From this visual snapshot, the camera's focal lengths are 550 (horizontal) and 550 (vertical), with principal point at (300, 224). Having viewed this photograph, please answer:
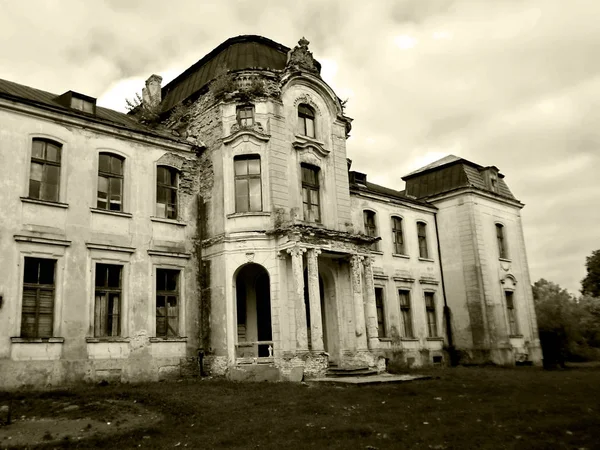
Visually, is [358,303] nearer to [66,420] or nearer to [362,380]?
[362,380]

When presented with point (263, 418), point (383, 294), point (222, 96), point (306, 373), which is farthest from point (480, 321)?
point (263, 418)

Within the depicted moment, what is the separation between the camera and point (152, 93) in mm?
24047

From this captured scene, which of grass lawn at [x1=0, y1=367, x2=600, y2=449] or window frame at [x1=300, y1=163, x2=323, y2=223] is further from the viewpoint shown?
window frame at [x1=300, y1=163, x2=323, y2=223]

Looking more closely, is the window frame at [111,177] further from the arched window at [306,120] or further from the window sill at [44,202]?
the arched window at [306,120]

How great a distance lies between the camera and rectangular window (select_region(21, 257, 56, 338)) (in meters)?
15.2

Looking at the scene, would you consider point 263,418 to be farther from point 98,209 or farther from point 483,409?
point 98,209

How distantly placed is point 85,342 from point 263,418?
7447mm

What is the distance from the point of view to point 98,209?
17234 millimetres

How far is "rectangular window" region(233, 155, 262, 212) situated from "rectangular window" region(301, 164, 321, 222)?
2.02 meters

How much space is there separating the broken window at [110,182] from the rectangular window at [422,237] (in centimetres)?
1651

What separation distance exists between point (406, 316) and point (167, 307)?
1301cm

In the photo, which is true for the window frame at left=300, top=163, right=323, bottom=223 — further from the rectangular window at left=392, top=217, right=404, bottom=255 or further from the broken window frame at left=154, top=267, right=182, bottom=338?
the rectangular window at left=392, top=217, right=404, bottom=255

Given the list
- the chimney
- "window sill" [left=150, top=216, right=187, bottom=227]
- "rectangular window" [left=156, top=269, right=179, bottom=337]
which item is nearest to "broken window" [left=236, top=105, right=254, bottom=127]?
"window sill" [left=150, top=216, right=187, bottom=227]

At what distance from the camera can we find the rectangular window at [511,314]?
95.5ft
